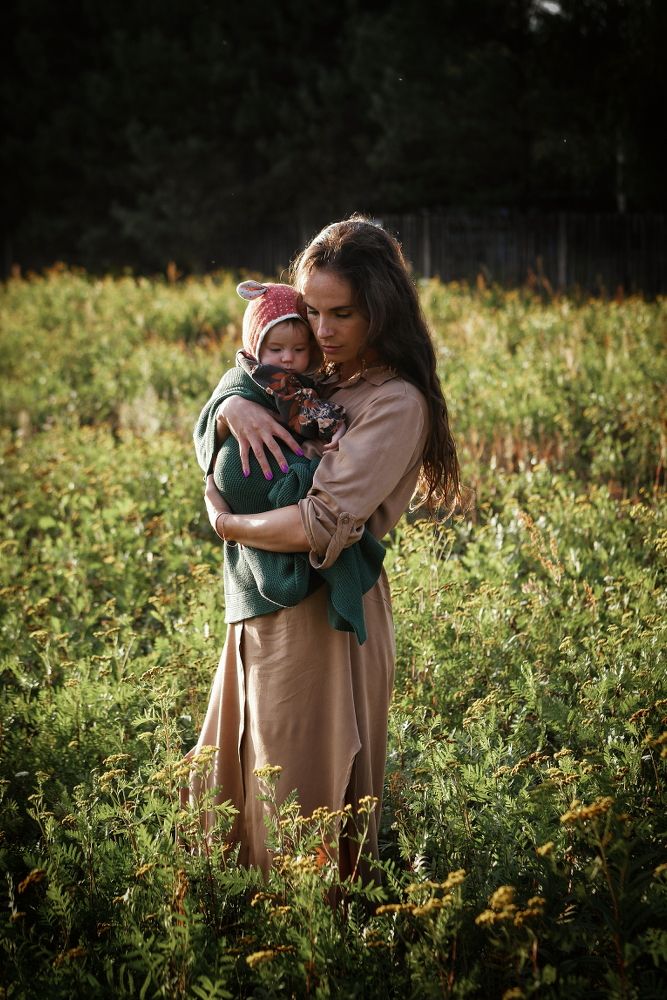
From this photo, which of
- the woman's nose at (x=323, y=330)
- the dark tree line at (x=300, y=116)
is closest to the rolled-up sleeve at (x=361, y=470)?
the woman's nose at (x=323, y=330)

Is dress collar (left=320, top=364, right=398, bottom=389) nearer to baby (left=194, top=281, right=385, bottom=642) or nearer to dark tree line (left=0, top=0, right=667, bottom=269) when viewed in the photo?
baby (left=194, top=281, right=385, bottom=642)

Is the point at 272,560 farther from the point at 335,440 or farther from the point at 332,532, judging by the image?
the point at 335,440

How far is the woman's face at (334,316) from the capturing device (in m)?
2.61

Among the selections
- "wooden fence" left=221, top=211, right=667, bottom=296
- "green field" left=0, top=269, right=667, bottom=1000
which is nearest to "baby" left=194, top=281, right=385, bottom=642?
"green field" left=0, top=269, right=667, bottom=1000

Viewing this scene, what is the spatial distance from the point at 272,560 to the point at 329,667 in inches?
13.6

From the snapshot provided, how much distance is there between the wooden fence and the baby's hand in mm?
16808

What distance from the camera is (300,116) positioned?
87.3 ft

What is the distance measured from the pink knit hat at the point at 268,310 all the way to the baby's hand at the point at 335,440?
1.10 feet

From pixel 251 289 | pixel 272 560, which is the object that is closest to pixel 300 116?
pixel 251 289

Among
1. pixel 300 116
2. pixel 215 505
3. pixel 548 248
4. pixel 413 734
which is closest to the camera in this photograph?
pixel 215 505

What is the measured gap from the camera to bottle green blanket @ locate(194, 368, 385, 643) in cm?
252

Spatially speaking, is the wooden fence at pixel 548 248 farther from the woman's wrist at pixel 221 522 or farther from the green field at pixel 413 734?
the woman's wrist at pixel 221 522

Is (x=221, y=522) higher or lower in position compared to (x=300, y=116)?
lower

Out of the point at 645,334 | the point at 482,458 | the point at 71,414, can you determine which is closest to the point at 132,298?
the point at 71,414
